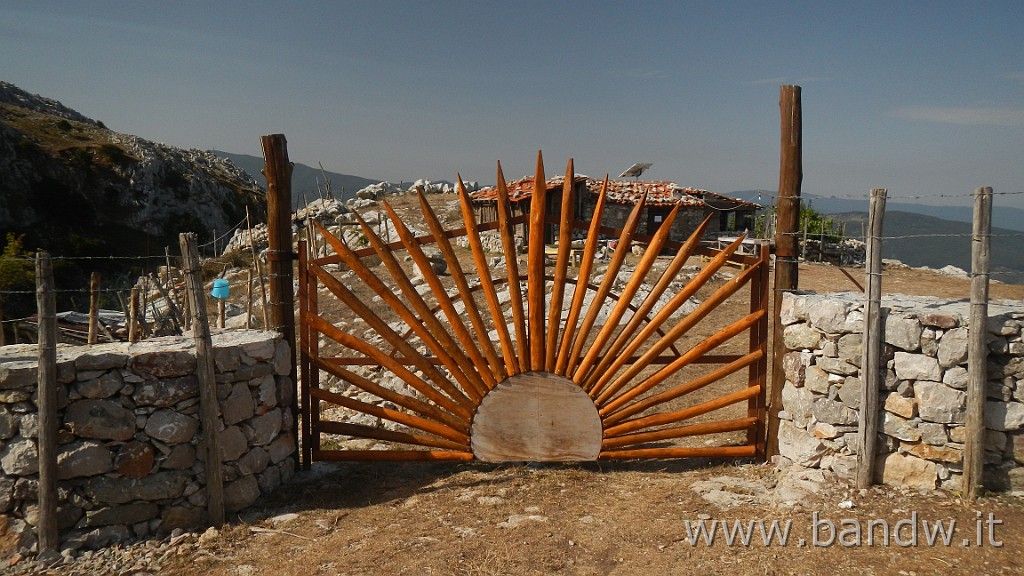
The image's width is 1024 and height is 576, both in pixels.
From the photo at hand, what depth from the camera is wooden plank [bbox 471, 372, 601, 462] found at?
5.93 m

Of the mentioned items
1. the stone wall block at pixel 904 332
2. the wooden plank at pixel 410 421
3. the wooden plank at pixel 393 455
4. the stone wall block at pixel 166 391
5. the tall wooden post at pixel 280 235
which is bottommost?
the wooden plank at pixel 393 455

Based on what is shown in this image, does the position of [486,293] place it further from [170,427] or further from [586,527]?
[170,427]

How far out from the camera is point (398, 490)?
5.87 metres

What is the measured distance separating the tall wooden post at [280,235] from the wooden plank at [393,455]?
44 cm

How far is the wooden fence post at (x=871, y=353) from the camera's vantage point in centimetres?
512

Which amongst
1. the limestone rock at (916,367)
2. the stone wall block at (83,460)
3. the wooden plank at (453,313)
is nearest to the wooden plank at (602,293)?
the wooden plank at (453,313)

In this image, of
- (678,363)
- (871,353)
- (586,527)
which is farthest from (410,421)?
(871,353)

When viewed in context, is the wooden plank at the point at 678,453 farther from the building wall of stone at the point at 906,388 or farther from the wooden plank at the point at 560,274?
the wooden plank at the point at 560,274

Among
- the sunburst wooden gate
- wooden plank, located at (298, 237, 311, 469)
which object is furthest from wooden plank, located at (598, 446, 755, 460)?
wooden plank, located at (298, 237, 311, 469)

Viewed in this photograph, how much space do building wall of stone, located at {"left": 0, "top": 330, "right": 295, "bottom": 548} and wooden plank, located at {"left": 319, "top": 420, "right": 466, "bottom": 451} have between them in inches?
33.8

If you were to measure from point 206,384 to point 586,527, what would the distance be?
323 centimetres

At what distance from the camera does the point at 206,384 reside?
5.16 meters

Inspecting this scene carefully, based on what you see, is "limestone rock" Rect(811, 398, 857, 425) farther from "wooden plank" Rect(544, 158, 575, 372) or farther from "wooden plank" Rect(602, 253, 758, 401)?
"wooden plank" Rect(544, 158, 575, 372)

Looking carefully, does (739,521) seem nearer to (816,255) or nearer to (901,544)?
(901,544)
